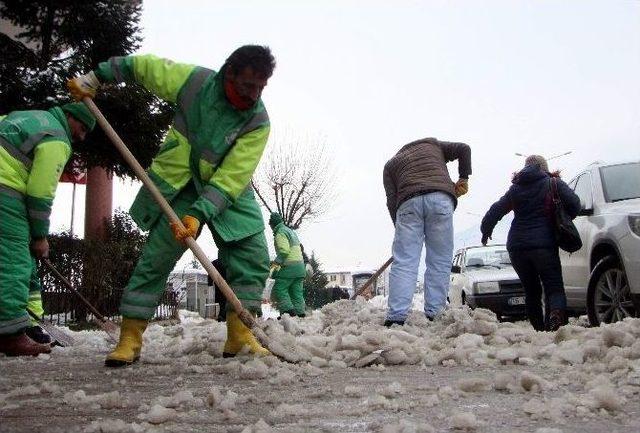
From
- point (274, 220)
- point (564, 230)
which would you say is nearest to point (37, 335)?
point (564, 230)

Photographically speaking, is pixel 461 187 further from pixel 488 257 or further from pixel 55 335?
pixel 488 257

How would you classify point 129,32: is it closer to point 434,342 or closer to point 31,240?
point 31,240

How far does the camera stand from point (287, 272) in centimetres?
1206

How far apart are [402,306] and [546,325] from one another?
147 cm

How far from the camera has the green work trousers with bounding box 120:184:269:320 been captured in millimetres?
4051

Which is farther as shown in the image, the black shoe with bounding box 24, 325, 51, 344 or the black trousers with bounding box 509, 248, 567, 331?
the black trousers with bounding box 509, 248, 567, 331

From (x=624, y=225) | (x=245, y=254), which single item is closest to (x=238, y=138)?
(x=245, y=254)

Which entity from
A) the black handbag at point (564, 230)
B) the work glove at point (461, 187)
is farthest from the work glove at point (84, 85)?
the black handbag at point (564, 230)

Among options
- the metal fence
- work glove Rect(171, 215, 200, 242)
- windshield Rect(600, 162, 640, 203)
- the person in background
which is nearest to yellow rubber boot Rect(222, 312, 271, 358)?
work glove Rect(171, 215, 200, 242)

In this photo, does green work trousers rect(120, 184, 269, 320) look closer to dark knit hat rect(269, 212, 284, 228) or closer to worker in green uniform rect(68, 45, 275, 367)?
worker in green uniform rect(68, 45, 275, 367)

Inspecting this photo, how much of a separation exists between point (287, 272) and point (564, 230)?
6582 millimetres

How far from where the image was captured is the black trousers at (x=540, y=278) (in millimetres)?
6125

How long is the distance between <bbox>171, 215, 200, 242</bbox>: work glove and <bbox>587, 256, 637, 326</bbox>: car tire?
11.6 ft

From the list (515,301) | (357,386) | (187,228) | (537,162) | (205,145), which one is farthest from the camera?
(515,301)
